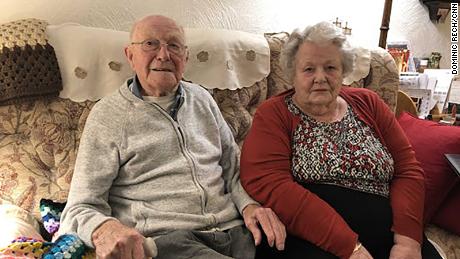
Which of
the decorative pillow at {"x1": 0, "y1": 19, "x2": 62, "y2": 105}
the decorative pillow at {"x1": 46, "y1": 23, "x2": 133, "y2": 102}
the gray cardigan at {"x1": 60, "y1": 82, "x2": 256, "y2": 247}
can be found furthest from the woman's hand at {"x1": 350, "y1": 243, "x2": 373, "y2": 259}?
the decorative pillow at {"x1": 0, "y1": 19, "x2": 62, "y2": 105}

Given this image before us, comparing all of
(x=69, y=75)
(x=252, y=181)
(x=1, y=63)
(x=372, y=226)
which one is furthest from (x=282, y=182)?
(x=1, y=63)

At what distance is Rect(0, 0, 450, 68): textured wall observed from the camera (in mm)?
1845

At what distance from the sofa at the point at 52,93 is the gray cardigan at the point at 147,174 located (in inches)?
8.7

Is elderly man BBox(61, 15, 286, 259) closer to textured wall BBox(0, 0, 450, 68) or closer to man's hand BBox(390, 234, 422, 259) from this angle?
man's hand BBox(390, 234, 422, 259)

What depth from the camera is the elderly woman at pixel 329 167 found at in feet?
4.33

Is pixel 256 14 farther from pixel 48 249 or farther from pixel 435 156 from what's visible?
pixel 48 249

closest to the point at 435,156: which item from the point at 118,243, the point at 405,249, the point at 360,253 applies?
the point at 405,249

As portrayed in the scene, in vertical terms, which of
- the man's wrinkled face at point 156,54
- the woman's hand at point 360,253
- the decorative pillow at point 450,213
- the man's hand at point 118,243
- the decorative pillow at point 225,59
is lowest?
the decorative pillow at point 450,213

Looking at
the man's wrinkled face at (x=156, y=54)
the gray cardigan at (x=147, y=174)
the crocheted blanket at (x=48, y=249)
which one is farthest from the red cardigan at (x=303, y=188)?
the crocheted blanket at (x=48, y=249)

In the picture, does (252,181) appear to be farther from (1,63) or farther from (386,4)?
(386,4)

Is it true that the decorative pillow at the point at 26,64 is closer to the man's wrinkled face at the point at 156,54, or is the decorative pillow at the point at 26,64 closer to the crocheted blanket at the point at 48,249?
the man's wrinkled face at the point at 156,54

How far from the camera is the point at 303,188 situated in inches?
53.7

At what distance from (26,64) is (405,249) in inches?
55.6

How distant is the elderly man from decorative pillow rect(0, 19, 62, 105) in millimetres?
299
